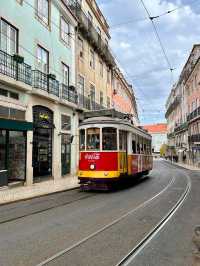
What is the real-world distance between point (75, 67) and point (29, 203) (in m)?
17.2

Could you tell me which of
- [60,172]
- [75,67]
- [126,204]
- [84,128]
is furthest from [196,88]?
[126,204]

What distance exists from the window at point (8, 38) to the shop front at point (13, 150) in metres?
3.54

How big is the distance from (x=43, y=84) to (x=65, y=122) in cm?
497

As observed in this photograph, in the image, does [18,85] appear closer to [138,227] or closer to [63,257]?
[138,227]

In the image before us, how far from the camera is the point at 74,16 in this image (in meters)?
27.3

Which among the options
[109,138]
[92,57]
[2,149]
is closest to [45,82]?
[2,149]

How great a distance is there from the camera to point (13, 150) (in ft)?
62.7

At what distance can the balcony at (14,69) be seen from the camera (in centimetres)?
1720

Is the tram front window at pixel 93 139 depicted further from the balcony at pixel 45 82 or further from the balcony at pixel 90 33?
the balcony at pixel 90 33

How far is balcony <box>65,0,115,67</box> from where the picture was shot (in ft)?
94.9

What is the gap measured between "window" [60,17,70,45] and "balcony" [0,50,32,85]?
23.6ft

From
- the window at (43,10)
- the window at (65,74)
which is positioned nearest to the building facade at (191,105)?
the window at (65,74)

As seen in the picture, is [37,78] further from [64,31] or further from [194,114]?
[194,114]

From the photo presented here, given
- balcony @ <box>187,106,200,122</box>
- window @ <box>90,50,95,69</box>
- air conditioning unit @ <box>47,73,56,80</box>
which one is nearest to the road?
air conditioning unit @ <box>47,73,56,80</box>
